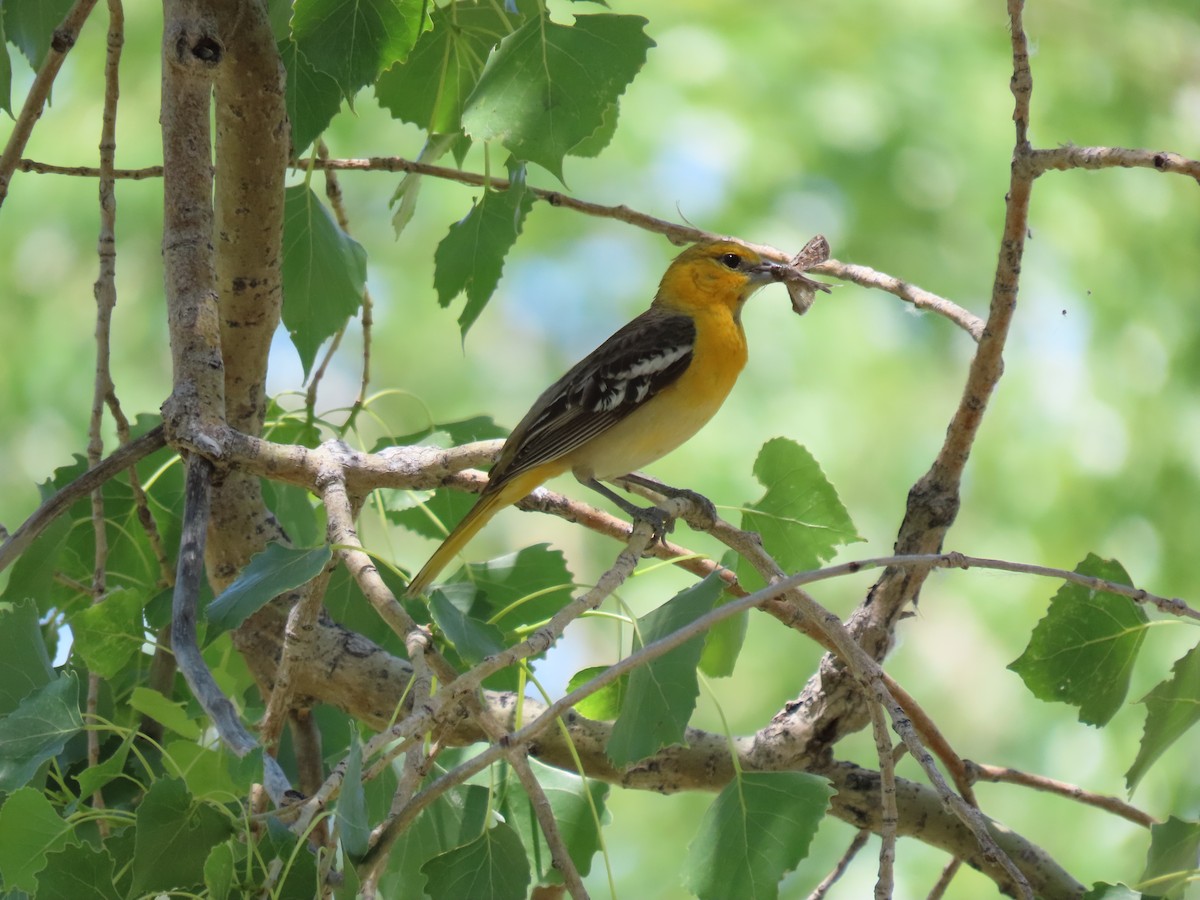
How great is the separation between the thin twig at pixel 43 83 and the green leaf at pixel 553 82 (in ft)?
3.43

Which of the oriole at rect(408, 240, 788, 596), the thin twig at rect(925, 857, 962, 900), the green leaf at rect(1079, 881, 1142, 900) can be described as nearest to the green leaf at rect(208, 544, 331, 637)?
the oriole at rect(408, 240, 788, 596)

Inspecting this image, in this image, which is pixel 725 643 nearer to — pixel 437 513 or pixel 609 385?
pixel 437 513

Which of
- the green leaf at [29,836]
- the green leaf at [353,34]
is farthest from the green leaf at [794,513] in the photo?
the green leaf at [29,836]

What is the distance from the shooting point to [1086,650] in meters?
2.41

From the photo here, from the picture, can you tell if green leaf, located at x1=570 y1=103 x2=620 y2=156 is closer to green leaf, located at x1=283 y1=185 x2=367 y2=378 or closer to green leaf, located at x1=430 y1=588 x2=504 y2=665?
green leaf, located at x1=283 y1=185 x2=367 y2=378

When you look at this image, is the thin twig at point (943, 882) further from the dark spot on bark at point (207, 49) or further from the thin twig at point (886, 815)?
the dark spot on bark at point (207, 49)

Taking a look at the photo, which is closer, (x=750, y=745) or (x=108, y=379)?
(x=108, y=379)

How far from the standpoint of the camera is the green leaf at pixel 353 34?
249cm

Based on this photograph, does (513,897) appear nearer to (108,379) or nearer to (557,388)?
(108,379)

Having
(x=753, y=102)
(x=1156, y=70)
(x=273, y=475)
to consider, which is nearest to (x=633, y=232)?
(x=753, y=102)

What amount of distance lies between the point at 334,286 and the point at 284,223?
0.18 metres

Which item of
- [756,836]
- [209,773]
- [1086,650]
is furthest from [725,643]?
[209,773]

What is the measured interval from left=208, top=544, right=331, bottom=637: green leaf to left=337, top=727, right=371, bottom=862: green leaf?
0.32 m

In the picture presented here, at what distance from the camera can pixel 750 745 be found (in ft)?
9.70
